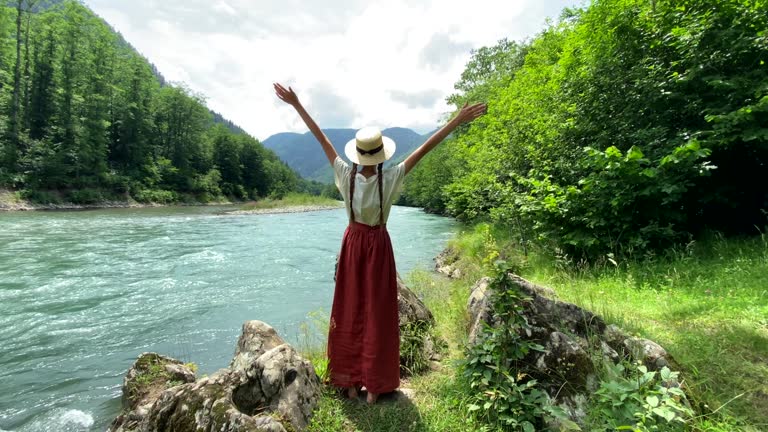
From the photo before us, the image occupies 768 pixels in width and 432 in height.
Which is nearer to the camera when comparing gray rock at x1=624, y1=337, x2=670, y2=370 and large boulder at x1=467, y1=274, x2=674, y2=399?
gray rock at x1=624, y1=337, x2=670, y2=370

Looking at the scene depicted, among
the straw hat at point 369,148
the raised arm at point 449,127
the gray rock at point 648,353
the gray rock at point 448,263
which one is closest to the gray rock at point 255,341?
the straw hat at point 369,148

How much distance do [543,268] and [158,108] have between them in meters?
76.0

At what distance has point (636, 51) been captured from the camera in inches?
311

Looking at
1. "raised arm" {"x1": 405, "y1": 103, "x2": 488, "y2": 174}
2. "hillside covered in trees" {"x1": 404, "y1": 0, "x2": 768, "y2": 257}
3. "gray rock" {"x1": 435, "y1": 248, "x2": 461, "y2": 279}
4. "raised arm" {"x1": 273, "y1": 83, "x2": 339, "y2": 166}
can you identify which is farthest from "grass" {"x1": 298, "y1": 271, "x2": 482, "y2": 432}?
"gray rock" {"x1": 435, "y1": 248, "x2": 461, "y2": 279}

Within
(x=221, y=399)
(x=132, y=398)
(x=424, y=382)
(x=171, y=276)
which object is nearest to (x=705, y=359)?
(x=424, y=382)

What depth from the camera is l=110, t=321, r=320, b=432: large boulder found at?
2.63 m

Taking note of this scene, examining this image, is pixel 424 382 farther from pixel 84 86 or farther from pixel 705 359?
pixel 84 86

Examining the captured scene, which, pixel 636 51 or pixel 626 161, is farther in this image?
pixel 636 51

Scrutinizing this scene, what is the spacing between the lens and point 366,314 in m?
3.29

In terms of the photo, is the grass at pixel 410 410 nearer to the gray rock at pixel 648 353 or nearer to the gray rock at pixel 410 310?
the gray rock at pixel 410 310

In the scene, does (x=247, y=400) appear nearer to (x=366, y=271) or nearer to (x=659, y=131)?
(x=366, y=271)

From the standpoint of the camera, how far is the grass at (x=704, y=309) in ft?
8.48

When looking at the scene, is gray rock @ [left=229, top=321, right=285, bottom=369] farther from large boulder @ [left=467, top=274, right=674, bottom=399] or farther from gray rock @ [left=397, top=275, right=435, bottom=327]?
large boulder @ [left=467, top=274, right=674, bottom=399]

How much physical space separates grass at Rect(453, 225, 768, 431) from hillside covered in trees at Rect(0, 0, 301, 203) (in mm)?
44347
